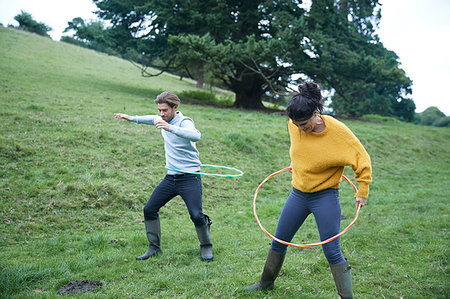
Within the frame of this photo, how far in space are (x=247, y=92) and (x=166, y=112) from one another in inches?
765

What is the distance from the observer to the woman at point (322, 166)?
3650 mm

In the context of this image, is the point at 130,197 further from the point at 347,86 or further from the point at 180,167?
the point at 347,86

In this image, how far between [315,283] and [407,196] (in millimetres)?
7261

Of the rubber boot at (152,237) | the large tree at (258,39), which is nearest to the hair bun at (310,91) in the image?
the rubber boot at (152,237)

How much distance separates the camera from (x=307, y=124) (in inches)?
145

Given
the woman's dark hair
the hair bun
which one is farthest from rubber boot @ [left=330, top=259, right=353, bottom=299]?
the hair bun

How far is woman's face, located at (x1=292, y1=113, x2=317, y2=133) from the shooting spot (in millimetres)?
3662

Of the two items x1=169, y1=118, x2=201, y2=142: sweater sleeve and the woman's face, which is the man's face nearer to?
x1=169, y1=118, x2=201, y2=142: sweater sleeve

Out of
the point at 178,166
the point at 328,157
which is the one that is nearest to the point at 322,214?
the point at 328,157

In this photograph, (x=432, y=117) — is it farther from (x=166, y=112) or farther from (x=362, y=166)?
(x=362, y=166)

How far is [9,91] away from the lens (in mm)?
14375

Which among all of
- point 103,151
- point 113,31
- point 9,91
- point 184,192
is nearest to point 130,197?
point 103,151

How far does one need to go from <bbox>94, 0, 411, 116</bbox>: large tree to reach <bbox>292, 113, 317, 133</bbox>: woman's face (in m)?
14.9

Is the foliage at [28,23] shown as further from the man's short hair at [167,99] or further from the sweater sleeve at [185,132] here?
the sweater sleeve at [185,132]
